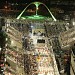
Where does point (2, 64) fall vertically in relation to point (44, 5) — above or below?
below

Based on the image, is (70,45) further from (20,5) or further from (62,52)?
(20,5)

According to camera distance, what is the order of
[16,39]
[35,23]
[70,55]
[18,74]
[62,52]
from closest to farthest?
[18,74], [70,55], [62,52], [16,39], [35,23]

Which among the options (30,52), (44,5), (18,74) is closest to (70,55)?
(30,52)

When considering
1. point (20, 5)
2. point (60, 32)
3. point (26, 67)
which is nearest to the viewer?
point (26, 67)

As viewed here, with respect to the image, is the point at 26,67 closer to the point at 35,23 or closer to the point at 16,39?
the point at 16,39

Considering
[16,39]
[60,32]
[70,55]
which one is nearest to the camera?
[70,55]

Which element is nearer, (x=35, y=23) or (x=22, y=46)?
(x=22, y=46)

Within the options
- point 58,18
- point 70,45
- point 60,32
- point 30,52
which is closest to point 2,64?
point 30,52

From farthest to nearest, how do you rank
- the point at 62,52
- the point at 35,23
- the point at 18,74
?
the point at 35,23 < the point at 62,52 < the point at 18,74

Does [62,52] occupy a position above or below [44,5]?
below
